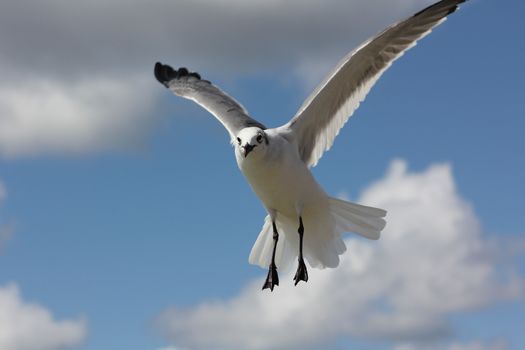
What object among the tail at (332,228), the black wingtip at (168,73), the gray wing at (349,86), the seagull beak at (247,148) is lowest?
the seagull beak at (247,148)

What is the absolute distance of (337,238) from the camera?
1174cm

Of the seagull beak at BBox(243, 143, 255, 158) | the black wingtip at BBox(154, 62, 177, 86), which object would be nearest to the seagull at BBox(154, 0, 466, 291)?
the seagull beak at BBox(243, 143, 255, 158)

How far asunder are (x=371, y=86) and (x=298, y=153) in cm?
114

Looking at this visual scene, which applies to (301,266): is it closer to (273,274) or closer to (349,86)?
(273,274)

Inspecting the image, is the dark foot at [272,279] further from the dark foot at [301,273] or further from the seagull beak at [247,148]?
the seagull beak at [247,148]

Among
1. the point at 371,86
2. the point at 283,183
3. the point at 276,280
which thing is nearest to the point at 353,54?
the point at 371,86

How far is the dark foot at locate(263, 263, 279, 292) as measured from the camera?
36.4 feet

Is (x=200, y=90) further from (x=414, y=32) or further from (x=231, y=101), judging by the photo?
(x=414, y=32)

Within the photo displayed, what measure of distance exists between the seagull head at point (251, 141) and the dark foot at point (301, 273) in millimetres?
1684

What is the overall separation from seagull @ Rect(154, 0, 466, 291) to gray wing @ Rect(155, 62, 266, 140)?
0.06ft

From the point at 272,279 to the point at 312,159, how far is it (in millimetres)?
1414

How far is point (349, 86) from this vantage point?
11.4 m

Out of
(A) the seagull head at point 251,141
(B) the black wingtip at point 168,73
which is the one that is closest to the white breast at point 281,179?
(A) the seagull head at point 251,141

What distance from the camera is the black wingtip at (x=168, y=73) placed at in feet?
46.4
